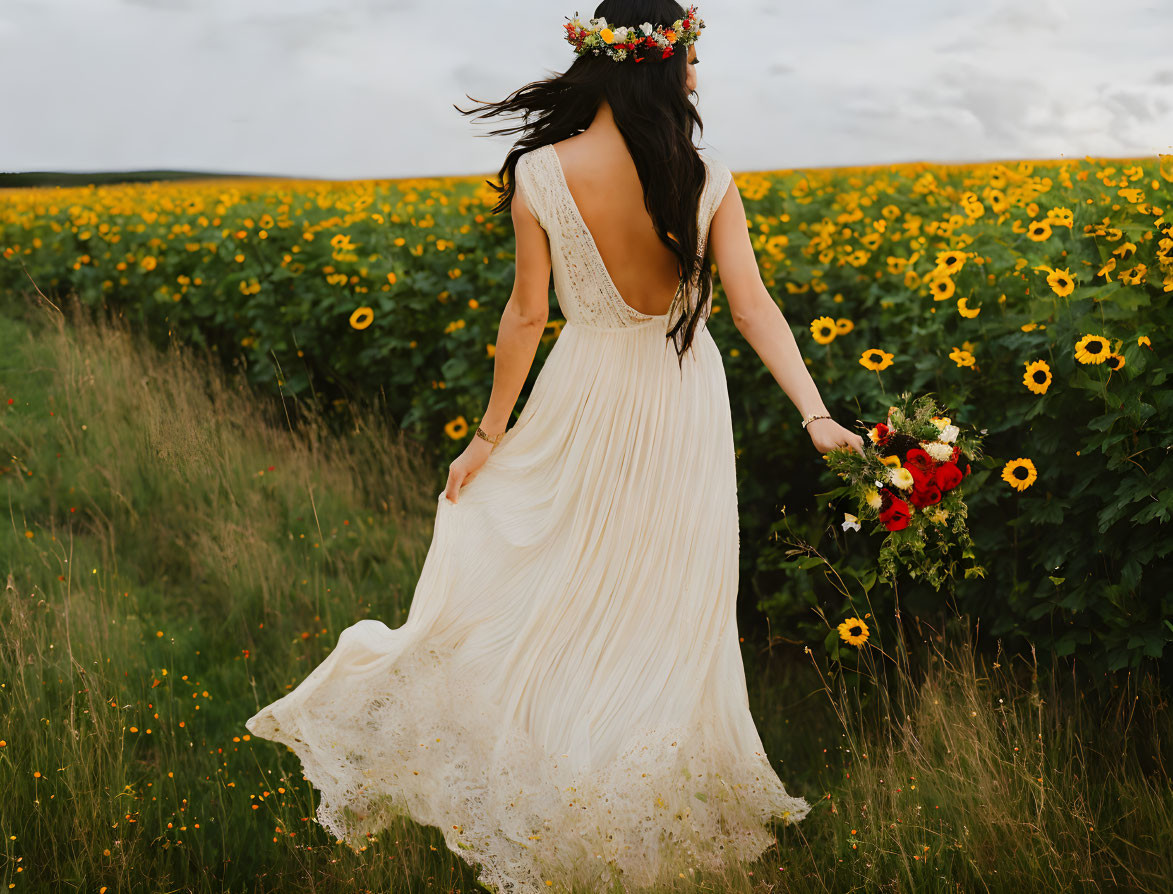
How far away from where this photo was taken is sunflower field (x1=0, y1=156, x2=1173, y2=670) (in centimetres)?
287

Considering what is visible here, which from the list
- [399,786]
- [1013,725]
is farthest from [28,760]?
[1013,725]

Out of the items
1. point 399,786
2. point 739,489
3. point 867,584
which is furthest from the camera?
point 739,489

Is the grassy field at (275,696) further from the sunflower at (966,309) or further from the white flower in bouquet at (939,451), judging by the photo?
the sunflower at (966,309)

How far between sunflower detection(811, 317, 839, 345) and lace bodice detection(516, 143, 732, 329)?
1.17 metres

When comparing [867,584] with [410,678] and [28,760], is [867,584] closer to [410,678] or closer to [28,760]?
[410,678]

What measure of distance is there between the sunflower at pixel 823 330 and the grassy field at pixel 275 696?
39.3 inches

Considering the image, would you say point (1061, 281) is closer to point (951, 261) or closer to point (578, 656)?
point (951, 261)

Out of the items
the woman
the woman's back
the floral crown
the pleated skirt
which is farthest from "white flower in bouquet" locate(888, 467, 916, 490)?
the floral crown

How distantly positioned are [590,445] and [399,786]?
98 cm

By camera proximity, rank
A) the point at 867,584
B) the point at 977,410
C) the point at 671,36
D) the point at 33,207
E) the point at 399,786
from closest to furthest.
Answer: the point at 671,36, the point at 399,786, the point at 867,584, the point at 977,410, the point at 33,207

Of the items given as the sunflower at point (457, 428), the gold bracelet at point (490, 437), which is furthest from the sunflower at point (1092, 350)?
the sunflower at point (457, 428)

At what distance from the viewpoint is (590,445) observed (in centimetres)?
254

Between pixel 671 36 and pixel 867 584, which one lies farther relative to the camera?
pixel 867 584

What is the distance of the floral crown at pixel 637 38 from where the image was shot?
7.67 ft
